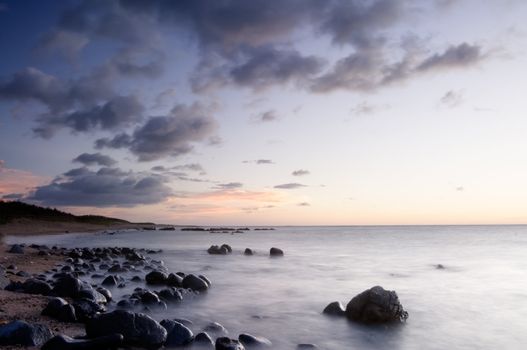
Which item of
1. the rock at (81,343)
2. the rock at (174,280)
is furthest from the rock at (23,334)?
the rock at (174,280)

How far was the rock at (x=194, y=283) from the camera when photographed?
13180 millimetres

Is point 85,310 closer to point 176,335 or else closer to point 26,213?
point 176,335

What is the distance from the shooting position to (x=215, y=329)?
27.5 ft

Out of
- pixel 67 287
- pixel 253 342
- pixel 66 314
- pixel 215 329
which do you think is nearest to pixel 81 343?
pixel 66 314

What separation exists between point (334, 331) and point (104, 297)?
5.47 meters

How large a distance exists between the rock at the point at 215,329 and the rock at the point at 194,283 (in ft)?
15.5

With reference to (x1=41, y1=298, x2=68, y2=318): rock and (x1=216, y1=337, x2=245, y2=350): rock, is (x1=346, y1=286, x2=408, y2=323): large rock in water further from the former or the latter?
(x1=41, y1=298, x2=68, y2=318): rock

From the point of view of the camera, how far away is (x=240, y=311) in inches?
420

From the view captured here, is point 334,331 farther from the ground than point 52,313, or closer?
closer

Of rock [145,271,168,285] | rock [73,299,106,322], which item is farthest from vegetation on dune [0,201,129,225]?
rock [73,299,106,322]

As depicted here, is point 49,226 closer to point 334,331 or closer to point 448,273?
point 448,273

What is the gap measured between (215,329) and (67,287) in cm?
427

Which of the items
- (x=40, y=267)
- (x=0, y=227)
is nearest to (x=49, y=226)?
(x=0, y=227)

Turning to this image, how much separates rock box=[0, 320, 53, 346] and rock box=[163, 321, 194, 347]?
180 centimetres
